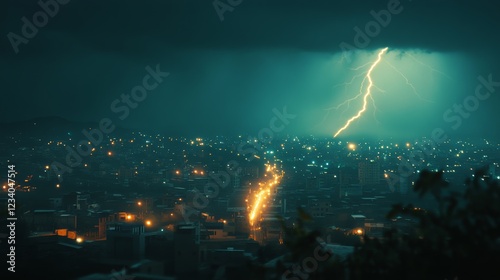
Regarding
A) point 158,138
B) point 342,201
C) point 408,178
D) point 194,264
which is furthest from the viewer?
point 158,138

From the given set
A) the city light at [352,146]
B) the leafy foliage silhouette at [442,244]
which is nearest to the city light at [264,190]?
the leafy foliage silhouette at [442,244]

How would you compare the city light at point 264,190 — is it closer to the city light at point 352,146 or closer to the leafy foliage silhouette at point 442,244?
the leafy foliage silhouette at point 442,244

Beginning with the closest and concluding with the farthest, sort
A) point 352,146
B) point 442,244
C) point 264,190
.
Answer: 1. point 442,244
2. point 264,190
3. point 352,146

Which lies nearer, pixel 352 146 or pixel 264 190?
pixel 264 190

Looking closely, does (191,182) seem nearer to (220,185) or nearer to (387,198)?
(220,185)

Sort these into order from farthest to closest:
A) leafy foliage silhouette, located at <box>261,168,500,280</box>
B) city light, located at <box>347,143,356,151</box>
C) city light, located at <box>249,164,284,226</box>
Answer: city light, located at <box>347,143,356,151</box>, city light, located at <box>249,164,284,226</box>, leafy foliage silhouette, located at <box>261,168,500,280</box>

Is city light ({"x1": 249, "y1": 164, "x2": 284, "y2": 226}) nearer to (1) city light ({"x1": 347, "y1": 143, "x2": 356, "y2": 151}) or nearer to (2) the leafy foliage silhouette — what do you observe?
(2) the leafy foliage silhouette

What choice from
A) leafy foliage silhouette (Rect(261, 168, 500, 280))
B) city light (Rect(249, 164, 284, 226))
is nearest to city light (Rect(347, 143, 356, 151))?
city light (Rect(249, 164, 284, 226))

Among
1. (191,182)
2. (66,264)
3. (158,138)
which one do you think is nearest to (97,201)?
(191,182)

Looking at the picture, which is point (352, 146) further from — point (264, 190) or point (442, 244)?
point (442, 244)

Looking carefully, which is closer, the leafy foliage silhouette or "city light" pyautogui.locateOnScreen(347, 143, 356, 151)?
the leafy foliage silhouette

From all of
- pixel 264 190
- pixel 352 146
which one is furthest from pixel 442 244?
pixel 352 146
